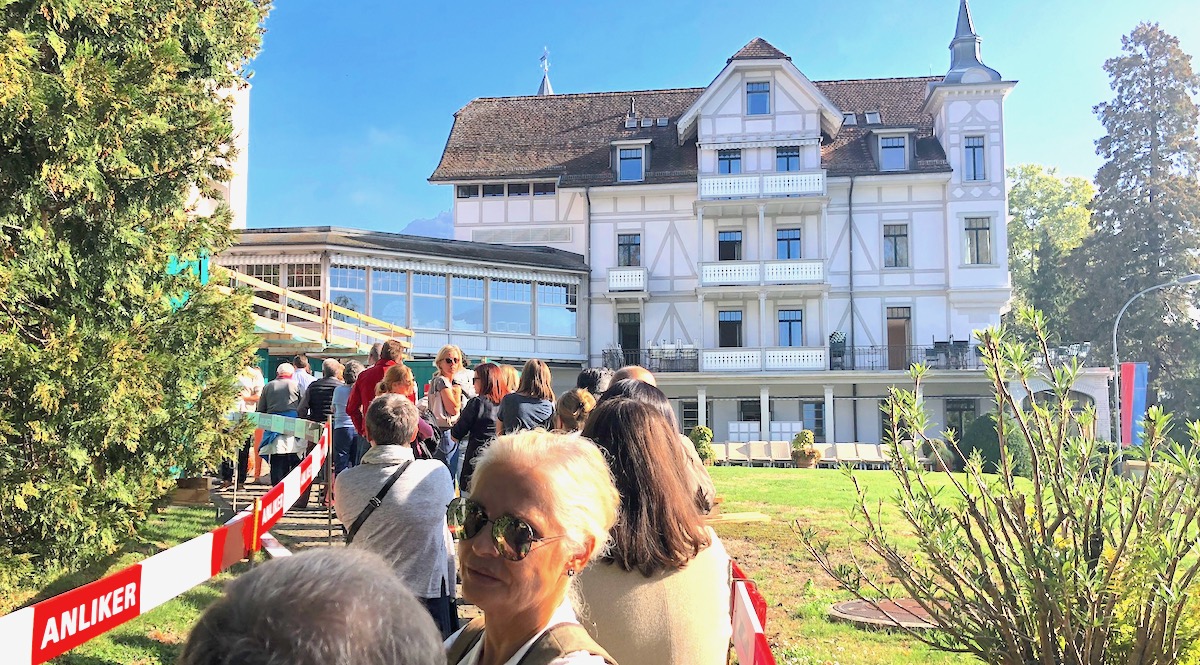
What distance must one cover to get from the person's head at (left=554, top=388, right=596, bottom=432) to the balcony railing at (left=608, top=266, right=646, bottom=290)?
27.3 meters

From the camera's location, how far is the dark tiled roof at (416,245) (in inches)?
1101

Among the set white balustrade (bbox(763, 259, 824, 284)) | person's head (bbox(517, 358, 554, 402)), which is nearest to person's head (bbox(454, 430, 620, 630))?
person's head (bbox(517, 358, 554, 402))

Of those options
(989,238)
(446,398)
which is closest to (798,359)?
(989,238)

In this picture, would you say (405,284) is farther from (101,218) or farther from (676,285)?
(101,218)

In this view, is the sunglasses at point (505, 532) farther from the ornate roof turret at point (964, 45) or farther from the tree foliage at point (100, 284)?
the ornate roof turret at point (964, 45)

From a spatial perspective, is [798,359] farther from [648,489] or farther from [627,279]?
[648,489]

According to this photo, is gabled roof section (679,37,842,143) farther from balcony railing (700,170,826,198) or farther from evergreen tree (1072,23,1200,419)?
evergreen tree (1072,23,1200,419)

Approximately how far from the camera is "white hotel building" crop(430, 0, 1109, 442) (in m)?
32.5

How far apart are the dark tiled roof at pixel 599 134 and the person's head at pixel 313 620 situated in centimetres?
3297

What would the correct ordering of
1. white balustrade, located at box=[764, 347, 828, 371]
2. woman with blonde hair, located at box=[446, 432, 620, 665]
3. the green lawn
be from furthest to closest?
white balustrade, located at box=[764, 347, 828, 371] → the green lawn → woman with blonde hair, located at box=[446, 432, 620, 665]

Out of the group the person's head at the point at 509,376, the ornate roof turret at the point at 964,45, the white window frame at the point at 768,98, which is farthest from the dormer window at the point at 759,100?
the person's head at the point at 509,376

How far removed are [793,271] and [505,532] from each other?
31.5m

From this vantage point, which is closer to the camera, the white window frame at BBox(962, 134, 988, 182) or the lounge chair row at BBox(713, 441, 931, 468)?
the lounge chair row at BBox(713, 441, 931, 468)

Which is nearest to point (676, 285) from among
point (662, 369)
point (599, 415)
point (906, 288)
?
point (662, 369)
